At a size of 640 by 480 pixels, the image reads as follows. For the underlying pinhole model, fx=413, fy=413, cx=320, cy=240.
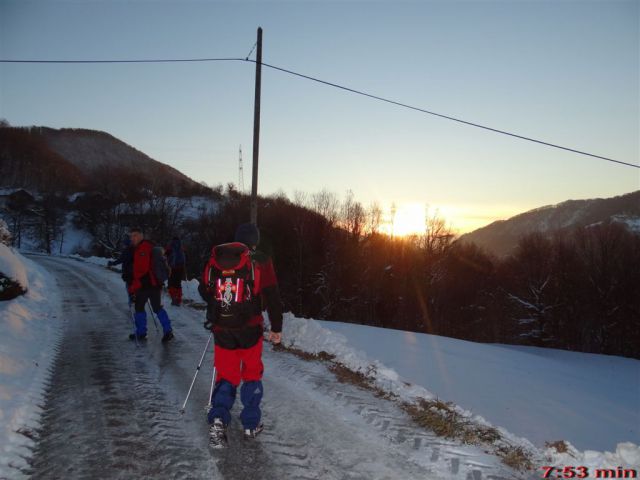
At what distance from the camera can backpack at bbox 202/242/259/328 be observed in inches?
148

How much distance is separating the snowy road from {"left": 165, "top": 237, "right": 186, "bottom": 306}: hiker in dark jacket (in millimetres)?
5530

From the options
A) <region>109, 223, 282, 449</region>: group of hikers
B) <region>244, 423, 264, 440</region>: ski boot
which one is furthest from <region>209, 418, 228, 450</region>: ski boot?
<region>244, 423, 264, 440</region>: ski boot

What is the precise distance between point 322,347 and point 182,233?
189ft

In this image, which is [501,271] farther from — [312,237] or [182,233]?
[182,233]

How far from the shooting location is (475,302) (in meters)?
54.6

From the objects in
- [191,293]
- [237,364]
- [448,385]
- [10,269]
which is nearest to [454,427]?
[237,364]

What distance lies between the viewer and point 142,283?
767cm

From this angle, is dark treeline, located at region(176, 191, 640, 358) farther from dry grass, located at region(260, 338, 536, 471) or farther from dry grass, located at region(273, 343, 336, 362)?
dry grass, located at region(260, 338, 536, 471)

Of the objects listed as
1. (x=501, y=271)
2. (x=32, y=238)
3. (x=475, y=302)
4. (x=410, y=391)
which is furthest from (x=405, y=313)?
(x=32, y=238)

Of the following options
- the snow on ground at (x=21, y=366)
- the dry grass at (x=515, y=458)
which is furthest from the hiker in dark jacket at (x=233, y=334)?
the dry grass at (x=515, y=458)

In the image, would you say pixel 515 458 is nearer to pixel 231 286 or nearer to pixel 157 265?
pixel 231 286

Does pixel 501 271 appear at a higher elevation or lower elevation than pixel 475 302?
higher

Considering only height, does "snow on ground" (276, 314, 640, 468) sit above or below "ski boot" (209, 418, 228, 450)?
below

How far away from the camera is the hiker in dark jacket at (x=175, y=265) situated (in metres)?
11.9
